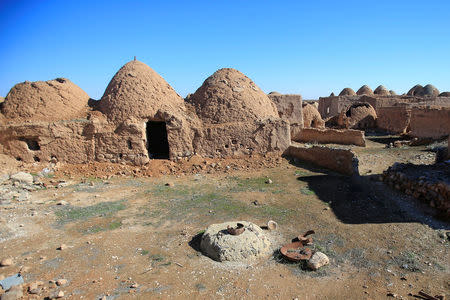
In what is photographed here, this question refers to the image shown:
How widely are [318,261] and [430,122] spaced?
1398 cm

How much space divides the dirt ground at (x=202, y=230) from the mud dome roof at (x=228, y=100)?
2437 mm

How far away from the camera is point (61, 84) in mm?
11312

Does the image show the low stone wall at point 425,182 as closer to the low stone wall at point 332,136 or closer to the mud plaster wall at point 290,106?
the low stone wall at point 332,136

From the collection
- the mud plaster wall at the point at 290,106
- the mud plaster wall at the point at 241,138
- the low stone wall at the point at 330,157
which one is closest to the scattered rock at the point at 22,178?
the mud plaster wall at the point at 241,138

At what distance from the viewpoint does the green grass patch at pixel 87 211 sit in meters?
6.73

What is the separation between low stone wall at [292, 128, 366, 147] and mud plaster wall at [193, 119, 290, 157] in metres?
4.97

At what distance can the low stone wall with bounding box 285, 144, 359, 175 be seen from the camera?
9.33 meters

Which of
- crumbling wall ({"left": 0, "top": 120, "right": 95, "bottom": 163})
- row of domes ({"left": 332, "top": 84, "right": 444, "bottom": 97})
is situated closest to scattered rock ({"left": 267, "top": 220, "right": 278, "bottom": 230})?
crumbling wall ({"left": 0, "top": 120, "right": 95, "bottom": 163})

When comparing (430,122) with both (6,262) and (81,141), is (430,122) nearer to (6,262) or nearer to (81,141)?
(81,141)

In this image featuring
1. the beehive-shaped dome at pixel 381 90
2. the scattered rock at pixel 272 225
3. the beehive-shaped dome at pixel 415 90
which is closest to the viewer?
the scattered rock at pixel 272 225

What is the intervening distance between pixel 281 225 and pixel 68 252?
13.4ft

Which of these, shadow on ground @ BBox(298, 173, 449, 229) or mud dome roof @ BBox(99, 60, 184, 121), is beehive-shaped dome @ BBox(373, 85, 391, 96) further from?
mud dome roof @ BBox(99, 60, 184, 121)

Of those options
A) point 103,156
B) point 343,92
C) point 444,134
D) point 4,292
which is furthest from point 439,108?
point 343,92

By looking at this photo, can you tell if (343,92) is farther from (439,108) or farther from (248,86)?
(248,86)
